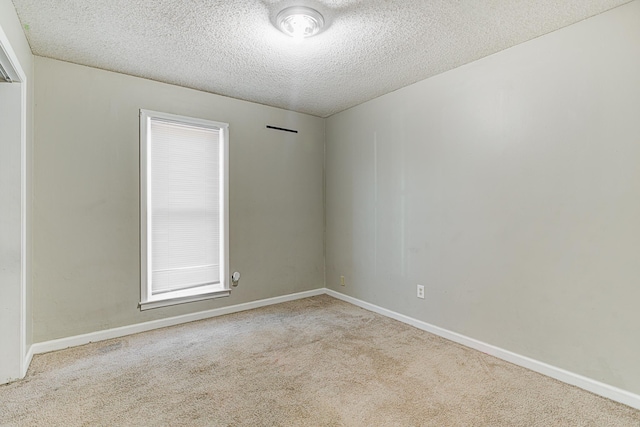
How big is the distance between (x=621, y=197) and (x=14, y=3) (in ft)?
12.9

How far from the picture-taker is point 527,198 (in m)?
2.44

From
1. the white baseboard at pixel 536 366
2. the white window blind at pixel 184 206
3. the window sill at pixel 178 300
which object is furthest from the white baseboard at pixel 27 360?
the white baseboard at pixel 536 366

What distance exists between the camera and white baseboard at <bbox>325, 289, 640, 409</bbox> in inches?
78.9

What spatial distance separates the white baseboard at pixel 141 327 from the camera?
2.73m

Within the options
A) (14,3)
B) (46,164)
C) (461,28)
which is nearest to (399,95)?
(461,28)

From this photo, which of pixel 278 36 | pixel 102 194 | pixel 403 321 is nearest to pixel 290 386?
pixel 403 321

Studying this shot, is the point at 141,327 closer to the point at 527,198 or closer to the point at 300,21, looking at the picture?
the point at 300,21

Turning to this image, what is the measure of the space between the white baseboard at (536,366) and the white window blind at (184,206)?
7.05ft

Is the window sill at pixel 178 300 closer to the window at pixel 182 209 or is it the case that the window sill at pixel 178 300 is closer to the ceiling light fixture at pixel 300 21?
the window at pixel 182 209

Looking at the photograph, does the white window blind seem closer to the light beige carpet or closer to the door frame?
the light beige carpet

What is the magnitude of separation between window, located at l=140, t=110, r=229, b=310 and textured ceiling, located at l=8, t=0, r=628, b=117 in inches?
21.5

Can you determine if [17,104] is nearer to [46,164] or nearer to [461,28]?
[46,164]

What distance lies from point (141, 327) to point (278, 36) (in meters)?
2.87

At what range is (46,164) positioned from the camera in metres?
2.72
